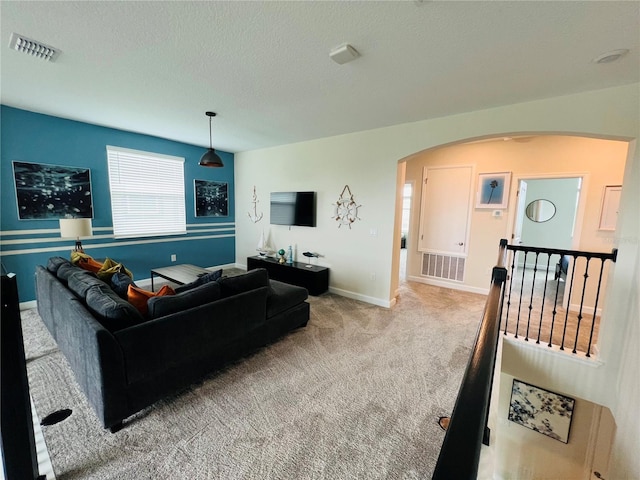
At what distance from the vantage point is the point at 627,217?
2367 mm

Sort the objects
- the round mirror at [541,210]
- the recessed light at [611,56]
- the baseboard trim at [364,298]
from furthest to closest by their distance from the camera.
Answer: the round mirror at [541,210]
the baseboard trim at [364,298]
the recessed light at [611,56]

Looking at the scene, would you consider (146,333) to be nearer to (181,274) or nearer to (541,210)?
(181,274)

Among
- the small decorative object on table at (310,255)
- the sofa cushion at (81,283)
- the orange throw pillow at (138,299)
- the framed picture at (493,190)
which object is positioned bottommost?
the small decorative object on table at (310,255)

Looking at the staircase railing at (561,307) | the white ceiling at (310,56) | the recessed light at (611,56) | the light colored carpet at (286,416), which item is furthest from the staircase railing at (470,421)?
the recessed light at (611,56)

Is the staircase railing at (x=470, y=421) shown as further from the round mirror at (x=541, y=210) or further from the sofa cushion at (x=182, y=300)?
the round mirror at (x=541, y=210)

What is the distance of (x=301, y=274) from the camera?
458cm

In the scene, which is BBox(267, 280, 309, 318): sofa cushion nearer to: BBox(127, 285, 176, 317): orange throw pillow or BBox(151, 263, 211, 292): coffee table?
BBox(127, 285, 176, 317): orange throw pillow

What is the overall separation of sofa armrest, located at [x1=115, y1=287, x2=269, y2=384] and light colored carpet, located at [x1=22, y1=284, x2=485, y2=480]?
1.03 feet

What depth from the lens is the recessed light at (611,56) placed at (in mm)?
1927

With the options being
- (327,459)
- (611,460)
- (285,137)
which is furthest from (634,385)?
(285,137)

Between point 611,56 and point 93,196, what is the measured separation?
606 cm

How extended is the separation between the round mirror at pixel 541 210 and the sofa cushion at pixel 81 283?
7719 mm

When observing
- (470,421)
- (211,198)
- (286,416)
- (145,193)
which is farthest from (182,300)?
(211,198)

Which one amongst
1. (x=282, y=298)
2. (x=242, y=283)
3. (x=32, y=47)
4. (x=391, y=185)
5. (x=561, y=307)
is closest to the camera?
(x=32, y=47)
